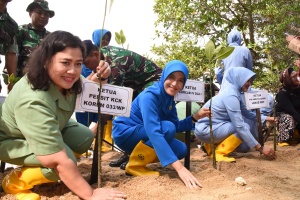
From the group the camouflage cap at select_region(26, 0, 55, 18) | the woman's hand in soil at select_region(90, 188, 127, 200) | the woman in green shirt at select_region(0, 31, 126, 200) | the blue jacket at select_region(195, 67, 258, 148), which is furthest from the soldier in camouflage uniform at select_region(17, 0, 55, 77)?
the woman's hand in soil at select_region(90, 188, 127, 200)

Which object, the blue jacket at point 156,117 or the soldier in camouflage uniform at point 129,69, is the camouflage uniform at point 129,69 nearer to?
the soldier in camouflage uniform at point 129,69

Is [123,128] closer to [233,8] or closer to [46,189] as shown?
[46,189]

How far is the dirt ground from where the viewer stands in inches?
67.4

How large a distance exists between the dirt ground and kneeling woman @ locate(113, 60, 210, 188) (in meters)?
0.12

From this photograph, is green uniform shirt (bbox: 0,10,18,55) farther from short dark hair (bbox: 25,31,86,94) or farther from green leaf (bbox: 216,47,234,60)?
green leaf (bbox: 216,47,234,60)

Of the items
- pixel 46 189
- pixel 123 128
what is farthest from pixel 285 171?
pixel 46 189

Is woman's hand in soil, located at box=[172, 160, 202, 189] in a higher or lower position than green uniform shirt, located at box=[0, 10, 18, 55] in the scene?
lower

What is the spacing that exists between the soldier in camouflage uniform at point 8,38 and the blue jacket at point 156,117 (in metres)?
1.06

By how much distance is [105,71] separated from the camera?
1891 millimetres

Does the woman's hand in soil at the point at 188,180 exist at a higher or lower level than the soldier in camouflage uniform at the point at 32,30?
lower

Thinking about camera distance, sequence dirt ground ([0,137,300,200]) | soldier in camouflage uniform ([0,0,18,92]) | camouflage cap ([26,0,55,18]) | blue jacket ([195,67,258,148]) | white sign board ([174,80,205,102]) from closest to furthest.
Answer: dirt ground ([0,137,300,200])
white sign board ([174,80,205,102])
soldier in camouflage uniform ([0,0,18,92])
blue jacket ([195,67,258,148])
camouflage cap ([26,0,55,18])

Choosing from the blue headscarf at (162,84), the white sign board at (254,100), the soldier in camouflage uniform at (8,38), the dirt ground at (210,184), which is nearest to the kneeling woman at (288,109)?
the white sign board at (254,100)

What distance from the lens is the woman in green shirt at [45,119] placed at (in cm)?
154

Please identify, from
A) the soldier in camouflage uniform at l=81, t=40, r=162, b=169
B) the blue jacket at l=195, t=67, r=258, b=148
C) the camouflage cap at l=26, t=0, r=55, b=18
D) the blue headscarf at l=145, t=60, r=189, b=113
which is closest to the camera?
the blue headscarf at l=145, t=60, r=189, b=113
